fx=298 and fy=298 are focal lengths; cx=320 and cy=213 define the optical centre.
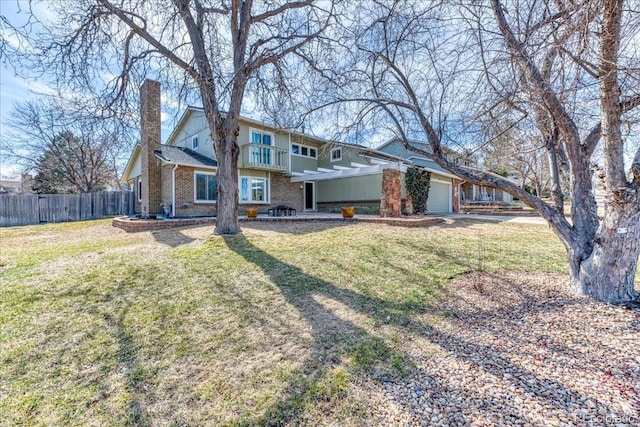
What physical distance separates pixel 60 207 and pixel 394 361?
66.2 feet

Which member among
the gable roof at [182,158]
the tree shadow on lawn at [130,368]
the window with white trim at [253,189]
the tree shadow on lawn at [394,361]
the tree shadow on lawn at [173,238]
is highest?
the gable roof at [182,158]

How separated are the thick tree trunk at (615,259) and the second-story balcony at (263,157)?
13.6m

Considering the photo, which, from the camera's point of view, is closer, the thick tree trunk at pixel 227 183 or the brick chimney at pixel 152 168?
the thick tree trunk at pixel 227 183

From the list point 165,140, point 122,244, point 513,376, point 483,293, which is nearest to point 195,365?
point 513,376

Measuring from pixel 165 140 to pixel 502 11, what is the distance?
754 inches

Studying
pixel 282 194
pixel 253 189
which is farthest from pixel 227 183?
pixel 282 194

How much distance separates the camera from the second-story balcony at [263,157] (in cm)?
1505

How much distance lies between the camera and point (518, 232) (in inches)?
354

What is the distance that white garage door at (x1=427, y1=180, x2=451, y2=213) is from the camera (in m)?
18.2

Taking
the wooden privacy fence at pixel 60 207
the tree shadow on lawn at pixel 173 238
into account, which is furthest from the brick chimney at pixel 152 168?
the wooden privacy fence at pixel 60 207

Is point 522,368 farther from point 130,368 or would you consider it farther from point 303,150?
point 303,150

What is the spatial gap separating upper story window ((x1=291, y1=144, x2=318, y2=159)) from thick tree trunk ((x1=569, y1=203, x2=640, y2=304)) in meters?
15.3

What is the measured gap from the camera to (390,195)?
11656 millimetres

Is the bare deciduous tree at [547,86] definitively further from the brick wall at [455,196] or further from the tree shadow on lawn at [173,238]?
the brick wall at [455,196]
